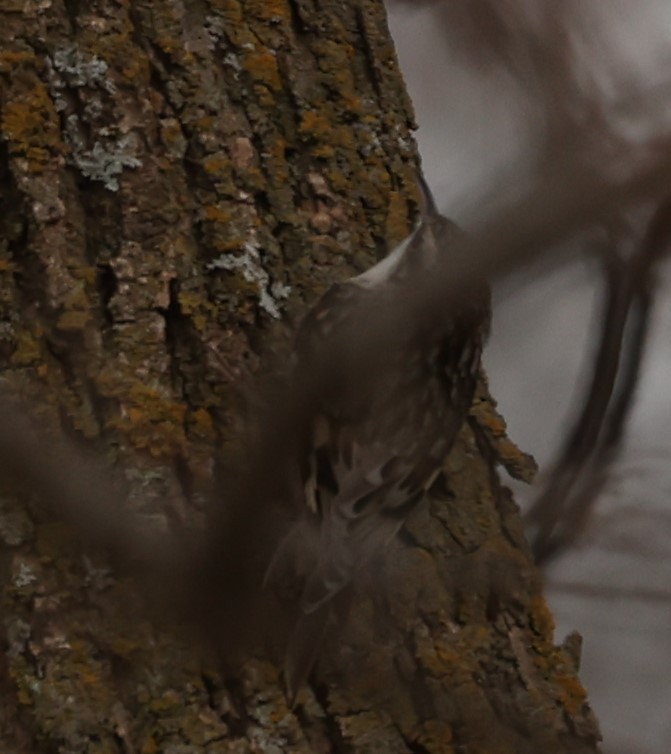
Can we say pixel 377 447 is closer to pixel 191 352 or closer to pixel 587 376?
pixel 191 352

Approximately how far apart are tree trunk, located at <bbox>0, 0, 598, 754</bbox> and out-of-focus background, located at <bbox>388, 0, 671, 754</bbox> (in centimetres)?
40

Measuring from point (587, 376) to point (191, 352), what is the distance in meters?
0.76

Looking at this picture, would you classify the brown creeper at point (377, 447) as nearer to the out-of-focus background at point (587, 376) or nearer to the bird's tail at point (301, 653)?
the bird's tail at point (301, 653)

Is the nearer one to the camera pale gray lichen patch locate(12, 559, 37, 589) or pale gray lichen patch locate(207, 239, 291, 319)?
pale gray lichen patch locate(12, 559, 37, 589)

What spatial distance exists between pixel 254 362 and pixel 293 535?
0.18 meters

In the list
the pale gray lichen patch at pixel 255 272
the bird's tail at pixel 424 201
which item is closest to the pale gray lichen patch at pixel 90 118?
the pale gray lichen patch at pixel 255 272

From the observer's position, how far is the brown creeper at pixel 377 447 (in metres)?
1.25

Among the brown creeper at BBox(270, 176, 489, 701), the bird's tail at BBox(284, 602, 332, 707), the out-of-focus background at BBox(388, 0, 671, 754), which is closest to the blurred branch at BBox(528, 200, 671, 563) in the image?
the out-of-focus background at BBox(388, 0, 671, 754)

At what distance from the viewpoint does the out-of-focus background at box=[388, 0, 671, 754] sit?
1998mm

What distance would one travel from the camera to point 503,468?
5.00 feet

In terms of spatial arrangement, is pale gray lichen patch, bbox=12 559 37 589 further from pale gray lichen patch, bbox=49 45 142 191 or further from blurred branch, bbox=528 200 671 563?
blurred branch, bbox=528 200 671 563

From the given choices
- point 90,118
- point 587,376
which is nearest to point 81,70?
point 90,118

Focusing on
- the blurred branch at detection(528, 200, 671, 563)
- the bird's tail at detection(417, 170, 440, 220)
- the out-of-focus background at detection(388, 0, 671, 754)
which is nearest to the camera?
the bird's tail at detection(417, 170, 440, 220)

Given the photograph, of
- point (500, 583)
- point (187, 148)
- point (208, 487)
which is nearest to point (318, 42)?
point (187, 148)
